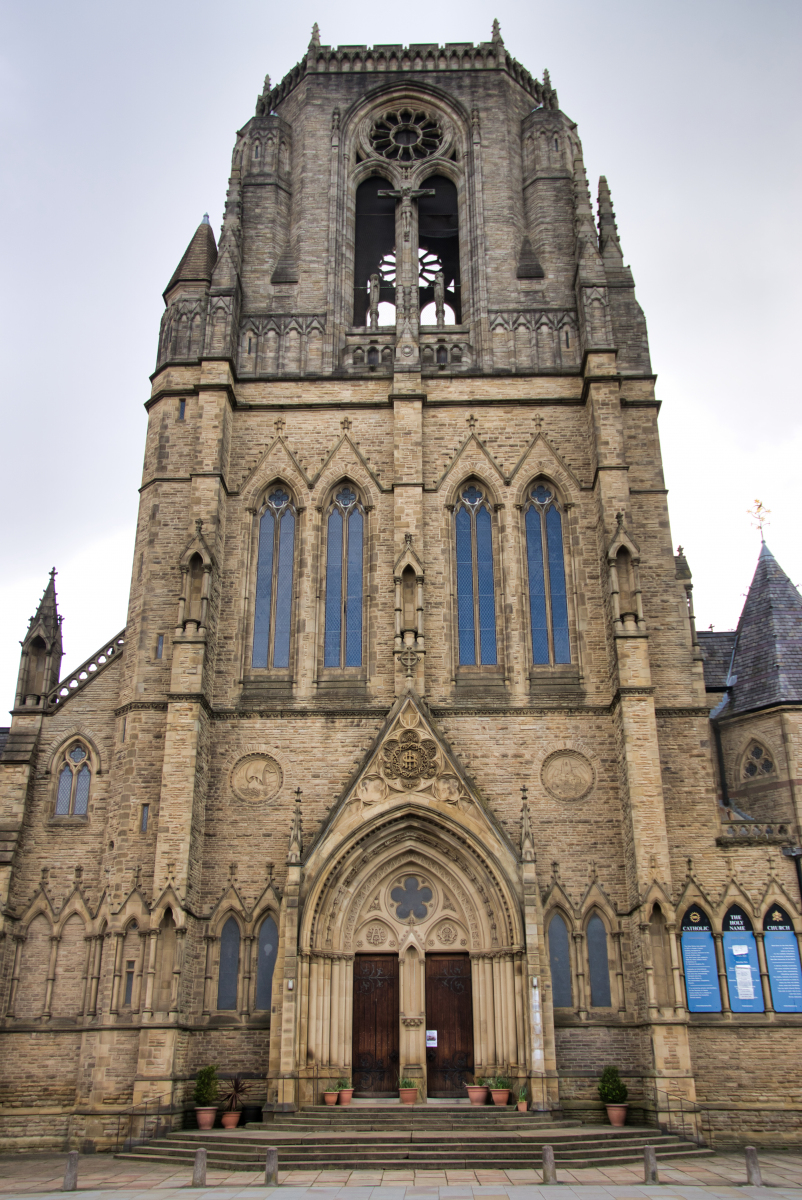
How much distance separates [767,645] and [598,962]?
9.72 m

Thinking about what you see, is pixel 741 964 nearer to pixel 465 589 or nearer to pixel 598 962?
pixel 598 962

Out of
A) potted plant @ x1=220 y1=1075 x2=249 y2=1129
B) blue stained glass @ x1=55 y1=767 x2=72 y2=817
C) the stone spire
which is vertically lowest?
potted plant @ x1=220 y1=1075 x2=249 y2=1129

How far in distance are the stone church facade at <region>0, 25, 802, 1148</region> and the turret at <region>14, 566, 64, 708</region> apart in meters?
0.11

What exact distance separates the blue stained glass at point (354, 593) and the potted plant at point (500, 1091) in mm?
9261

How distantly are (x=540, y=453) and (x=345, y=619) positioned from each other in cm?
650

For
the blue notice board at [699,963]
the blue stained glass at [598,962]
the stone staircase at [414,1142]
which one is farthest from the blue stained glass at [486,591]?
the stone staircase at [414,1142]

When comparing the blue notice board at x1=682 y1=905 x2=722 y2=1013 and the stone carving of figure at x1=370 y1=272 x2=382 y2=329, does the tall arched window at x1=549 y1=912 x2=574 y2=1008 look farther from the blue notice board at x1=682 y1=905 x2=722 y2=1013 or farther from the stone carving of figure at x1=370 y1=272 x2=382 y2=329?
the stone carving of figure at x1=370 y1=272 x2=382 y2=329

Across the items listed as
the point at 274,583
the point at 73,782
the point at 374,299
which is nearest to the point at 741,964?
the point at 274,583

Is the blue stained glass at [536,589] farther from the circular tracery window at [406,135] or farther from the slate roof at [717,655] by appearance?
the circular tracery window at [406,135]

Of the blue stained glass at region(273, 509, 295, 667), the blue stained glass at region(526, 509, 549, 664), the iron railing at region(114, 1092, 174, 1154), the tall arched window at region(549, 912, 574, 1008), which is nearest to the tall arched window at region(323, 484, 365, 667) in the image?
the blue stained glass at region(273, 509, 295, 667)

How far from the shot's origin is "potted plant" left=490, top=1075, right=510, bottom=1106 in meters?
18.4

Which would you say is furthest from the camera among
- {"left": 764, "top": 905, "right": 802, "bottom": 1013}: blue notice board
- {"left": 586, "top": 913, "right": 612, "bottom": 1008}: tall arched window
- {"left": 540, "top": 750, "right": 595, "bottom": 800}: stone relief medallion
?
{"left": 540, "top": 750, "right": 595, "bottom": 800}: stone relief medallion

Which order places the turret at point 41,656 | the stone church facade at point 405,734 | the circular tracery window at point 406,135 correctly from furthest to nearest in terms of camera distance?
the circular tracery window at point 406,135, the turret at point 41,656, the stone church facade at point 405,734

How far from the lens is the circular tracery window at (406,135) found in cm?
3028
